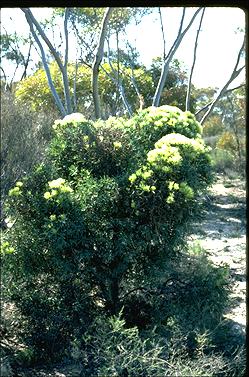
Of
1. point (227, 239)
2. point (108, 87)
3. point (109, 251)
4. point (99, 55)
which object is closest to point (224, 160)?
point (108, 87)

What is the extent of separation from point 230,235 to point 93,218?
7504 millimetres

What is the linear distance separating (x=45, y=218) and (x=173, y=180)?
134 cm

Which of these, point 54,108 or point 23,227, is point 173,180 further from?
point 54,108

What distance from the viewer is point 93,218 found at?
20.8 ft

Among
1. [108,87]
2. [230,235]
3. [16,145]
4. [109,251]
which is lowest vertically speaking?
[230,235]

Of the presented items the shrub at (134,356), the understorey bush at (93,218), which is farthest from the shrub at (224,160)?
the shrub at (134,356)

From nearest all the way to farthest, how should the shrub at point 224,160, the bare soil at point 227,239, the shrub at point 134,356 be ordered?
the shrub at point 134,356
the bare soil at point 227,239
the shrub at point 224,160

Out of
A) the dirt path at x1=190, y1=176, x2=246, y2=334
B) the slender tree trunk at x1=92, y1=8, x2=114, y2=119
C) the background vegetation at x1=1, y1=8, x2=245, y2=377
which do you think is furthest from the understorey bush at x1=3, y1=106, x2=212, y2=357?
the slender tree trunk at x1=92, y1=8, x2=114, y2=119

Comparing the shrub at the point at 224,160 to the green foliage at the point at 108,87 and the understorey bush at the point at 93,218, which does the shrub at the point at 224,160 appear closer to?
the green foliage at the point at 108,87

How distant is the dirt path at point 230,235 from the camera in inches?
336

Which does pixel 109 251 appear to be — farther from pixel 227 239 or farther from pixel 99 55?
pixel 227 239

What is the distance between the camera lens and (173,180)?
6.34 m

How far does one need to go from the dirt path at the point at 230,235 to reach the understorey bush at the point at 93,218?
118cm

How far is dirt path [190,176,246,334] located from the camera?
8.53m
